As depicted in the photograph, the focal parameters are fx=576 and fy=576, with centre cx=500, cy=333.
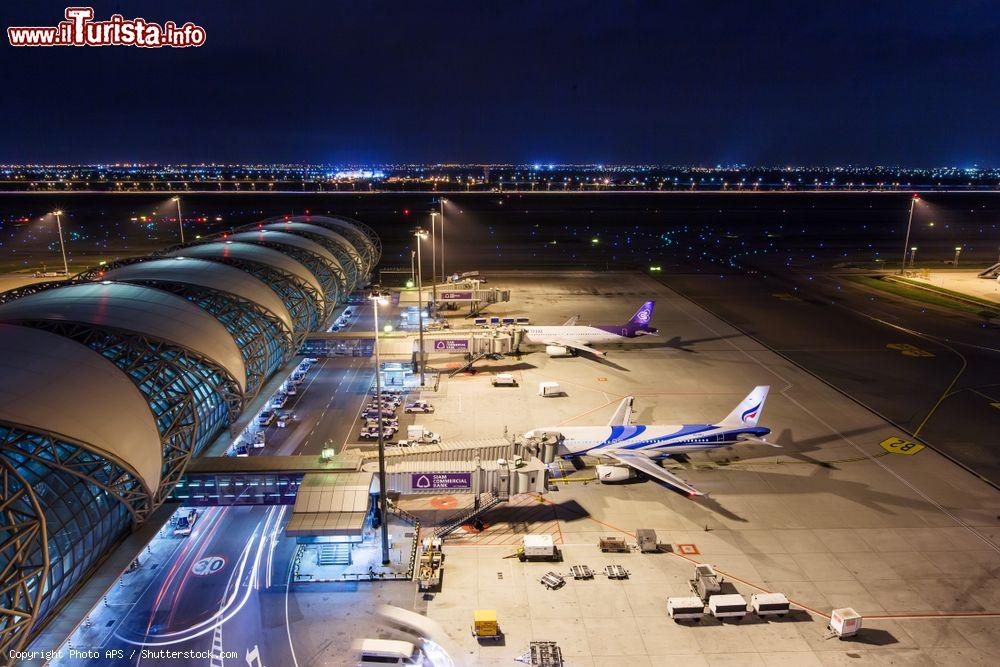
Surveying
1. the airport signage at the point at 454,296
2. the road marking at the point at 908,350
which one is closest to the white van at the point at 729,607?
the road marking at the point at 908,350

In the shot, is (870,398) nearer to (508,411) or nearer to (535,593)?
(508,411)

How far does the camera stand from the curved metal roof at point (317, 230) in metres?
93.4

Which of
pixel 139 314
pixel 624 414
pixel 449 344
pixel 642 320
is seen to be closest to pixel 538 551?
pixel 624 414

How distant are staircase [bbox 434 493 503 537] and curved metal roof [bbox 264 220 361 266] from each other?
6507 cm

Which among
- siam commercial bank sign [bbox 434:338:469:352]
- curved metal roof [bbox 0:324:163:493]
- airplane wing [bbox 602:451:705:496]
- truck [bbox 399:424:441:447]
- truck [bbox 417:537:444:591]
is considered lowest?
truck [bbox 417:537:444:591]

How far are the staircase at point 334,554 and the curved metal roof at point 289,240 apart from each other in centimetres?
5380

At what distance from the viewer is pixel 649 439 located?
138ft

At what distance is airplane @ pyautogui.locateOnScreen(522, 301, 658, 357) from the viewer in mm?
66938

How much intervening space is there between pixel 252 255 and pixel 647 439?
1957 inches

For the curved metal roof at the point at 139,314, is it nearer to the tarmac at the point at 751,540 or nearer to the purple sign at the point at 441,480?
the purple sign at the point at 441,480

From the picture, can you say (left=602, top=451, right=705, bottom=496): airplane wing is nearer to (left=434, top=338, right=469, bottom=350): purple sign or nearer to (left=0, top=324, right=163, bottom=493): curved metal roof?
(left=434, top=338, right=469, bottom=350): purple sign

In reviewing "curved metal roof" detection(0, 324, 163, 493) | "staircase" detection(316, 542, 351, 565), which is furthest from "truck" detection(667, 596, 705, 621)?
"curved metal roof" detection(0, 324, 163, 493)

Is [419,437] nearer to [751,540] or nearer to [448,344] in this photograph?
[448,344]

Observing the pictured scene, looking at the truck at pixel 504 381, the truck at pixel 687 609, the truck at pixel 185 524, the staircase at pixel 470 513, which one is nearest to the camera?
the truck at pixel 687 609
